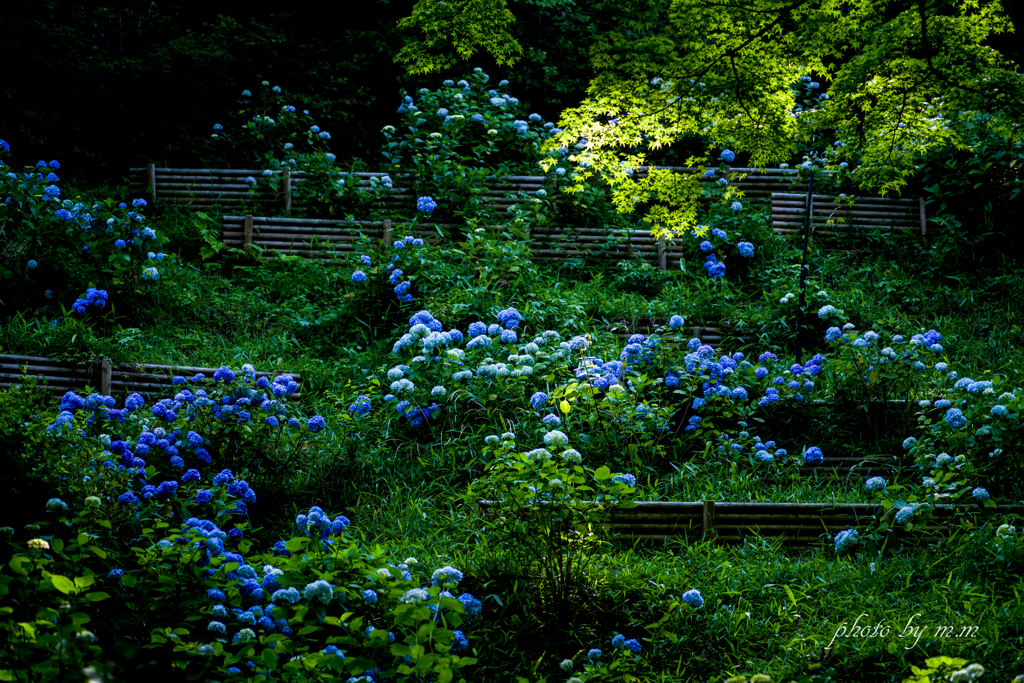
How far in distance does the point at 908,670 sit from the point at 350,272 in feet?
18.2

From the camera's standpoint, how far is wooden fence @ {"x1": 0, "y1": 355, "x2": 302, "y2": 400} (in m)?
5.78

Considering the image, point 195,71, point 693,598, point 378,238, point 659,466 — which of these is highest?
point 195,71

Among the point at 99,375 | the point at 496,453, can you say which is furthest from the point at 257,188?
the point at 496,453

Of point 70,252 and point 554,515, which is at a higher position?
point 70,252

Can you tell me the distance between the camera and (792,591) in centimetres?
405

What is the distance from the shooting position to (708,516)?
4613 millimetres

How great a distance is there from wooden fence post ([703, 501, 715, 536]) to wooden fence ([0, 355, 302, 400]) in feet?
9.50

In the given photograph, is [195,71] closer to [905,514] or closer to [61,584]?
[61,584]

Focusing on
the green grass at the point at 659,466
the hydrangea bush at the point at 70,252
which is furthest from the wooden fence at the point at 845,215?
the hydrangea bush at the point at 70,252

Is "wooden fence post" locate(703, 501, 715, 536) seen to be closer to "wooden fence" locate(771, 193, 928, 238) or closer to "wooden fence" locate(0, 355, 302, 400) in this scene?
"wooden fence" locate(0, 355, 302, 400)

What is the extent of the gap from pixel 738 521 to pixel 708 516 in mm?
176

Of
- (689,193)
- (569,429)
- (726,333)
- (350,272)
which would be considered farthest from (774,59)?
(350,272)

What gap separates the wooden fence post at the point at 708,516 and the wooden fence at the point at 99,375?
2.90 m

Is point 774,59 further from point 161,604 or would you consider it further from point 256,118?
point 256,118
